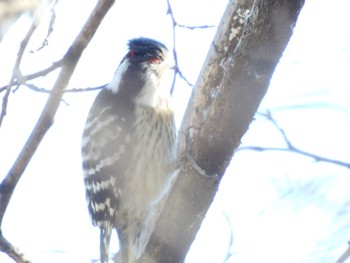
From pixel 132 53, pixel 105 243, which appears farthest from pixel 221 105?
pixel 132 53

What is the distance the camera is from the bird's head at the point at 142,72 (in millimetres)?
4434

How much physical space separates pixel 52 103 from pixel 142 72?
2517 mm

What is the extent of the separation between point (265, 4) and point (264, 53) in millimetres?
186

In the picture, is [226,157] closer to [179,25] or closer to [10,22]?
[179,25]

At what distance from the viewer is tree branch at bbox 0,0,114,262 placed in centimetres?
206

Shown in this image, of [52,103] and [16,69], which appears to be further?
[16,69]

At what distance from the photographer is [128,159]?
4.30m

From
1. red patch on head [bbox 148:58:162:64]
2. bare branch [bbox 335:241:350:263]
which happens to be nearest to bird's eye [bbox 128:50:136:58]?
red patch on head [bbox 148:58:162:64]

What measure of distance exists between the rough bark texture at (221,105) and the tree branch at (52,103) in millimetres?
667

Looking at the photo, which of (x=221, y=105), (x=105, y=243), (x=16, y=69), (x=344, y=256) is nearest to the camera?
(x=344, y=256)

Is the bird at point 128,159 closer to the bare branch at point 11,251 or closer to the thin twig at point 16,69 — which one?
the bare branch at point 11,251

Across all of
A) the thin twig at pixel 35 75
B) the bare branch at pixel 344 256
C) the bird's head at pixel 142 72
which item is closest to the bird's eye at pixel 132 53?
the bird's head at pixel 142 72

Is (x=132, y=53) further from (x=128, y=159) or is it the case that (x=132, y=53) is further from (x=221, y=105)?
(x=221, y=105)

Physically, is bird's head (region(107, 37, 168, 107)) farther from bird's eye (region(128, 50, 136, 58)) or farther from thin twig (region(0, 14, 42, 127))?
thin twig (region(0, 14, 42, 127))
